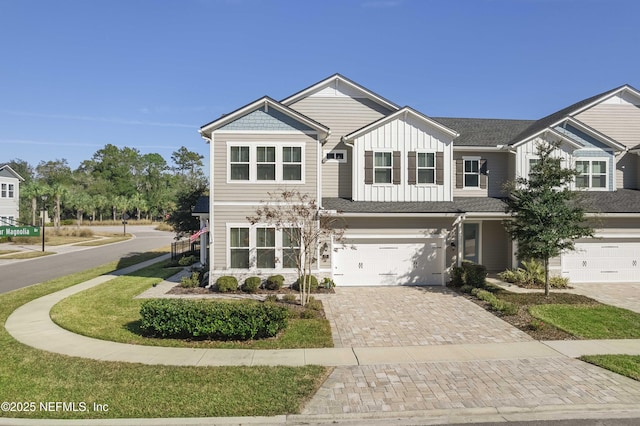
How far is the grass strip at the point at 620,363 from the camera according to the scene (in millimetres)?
7602

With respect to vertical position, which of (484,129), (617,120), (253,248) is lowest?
(253,248)

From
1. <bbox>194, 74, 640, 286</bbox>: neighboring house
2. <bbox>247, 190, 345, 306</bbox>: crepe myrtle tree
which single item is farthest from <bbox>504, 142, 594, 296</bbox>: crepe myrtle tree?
<bbox>247, 190, 345, 306</bbox>: crepe myrtle tree

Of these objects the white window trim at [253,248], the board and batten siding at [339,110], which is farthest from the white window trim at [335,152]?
the white window trim at [253,248]

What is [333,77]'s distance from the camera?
727 inches

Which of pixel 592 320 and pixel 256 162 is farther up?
pixel 256 162

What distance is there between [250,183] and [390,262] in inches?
286

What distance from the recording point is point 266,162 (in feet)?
50.4

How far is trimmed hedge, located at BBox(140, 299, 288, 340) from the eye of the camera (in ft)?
30.7

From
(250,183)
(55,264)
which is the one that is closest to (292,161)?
(250,183)

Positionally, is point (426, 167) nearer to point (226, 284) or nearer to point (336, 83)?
point (336, 83)

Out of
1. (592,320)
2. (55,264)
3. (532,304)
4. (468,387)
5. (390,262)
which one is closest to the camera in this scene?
(468,387)

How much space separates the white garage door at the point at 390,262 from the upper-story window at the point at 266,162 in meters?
4.23

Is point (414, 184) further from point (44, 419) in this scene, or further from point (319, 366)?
point (44, 419)

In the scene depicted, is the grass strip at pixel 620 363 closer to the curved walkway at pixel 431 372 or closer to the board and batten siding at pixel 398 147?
the curved walkway at pixel 431 372
